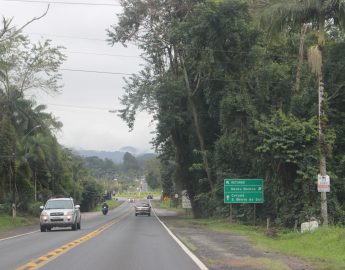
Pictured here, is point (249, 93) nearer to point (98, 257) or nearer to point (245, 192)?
point (245, 192)

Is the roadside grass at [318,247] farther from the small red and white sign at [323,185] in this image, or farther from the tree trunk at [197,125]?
the tree trunk at [197,125]

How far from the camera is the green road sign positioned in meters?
36.3

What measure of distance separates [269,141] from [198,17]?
13.6 meters

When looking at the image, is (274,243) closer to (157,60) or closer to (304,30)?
(304,30)

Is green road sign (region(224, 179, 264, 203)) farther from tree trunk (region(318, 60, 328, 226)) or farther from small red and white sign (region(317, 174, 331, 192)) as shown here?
small red and white sign (region(317, 174, 331, 192))

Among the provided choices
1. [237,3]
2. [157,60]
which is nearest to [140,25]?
[157,60]

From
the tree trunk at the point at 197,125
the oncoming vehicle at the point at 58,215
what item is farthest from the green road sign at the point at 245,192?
the tree trunk at the point at 197,125

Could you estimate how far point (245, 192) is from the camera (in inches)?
1435

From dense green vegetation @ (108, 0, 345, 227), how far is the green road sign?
Answer: 2.49ft

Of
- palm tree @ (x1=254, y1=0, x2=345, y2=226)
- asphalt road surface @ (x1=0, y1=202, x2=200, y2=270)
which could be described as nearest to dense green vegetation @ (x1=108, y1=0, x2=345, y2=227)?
palm tree @ (x1=254, y1=0, x2=345, y2=226)

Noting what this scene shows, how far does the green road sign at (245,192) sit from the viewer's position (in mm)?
36344

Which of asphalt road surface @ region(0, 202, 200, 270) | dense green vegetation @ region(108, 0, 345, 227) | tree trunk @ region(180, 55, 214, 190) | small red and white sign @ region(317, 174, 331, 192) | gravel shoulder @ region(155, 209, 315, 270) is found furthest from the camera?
tree trunk @ region(180, 55, 214, 190)

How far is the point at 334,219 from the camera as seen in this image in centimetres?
2905

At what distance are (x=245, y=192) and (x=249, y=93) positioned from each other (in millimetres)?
7540
